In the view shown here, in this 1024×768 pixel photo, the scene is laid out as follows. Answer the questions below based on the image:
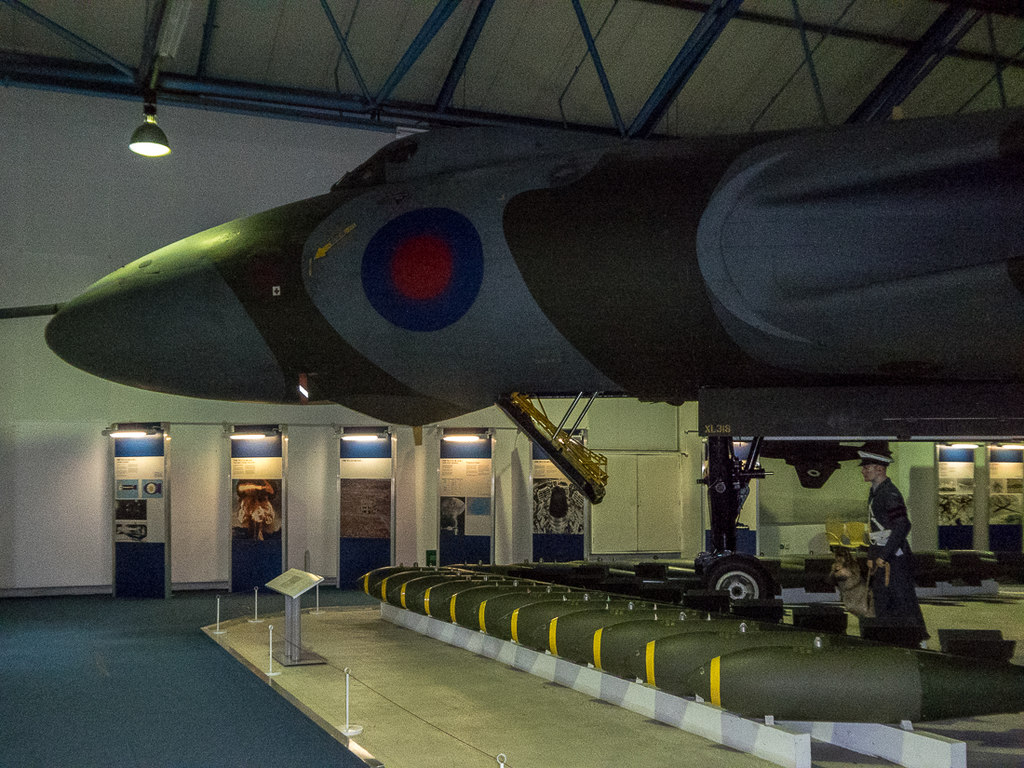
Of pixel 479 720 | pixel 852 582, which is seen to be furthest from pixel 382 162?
pixel 852 582

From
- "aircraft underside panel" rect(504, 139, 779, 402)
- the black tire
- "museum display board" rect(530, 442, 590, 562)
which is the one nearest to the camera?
"aircraft underside panel" rect(504, 139, 779, 402)

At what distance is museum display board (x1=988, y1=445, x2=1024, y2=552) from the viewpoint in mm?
17547

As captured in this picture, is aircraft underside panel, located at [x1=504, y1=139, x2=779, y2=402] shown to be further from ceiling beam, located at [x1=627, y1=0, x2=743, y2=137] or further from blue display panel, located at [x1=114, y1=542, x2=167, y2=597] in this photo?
blue display panel, located at [x1=114, y1=542, x2=167, y2=597]

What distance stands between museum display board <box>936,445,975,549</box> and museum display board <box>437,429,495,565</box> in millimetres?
8506

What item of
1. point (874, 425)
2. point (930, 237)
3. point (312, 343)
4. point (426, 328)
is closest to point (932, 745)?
point (874, 425)

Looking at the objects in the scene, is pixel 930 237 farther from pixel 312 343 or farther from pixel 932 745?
pixel 312 343

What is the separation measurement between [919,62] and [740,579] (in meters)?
13.7

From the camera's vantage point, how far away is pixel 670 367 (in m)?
7.94

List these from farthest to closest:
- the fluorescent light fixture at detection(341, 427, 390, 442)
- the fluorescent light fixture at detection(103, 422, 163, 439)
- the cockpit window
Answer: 1. the fluorescent light fixture at detection(341, 427, 390, 442)
2. the fluorescent light fixture at detection(103, 422, 163, 439)
3. the cockpit window

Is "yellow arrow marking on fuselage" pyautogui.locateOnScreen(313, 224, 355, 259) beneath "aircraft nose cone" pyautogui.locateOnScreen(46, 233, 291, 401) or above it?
above

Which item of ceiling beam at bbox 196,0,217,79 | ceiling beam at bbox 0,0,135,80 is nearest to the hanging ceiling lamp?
ceiling beam at bbox 0,0,135,80

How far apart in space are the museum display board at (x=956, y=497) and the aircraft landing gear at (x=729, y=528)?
1066 cm

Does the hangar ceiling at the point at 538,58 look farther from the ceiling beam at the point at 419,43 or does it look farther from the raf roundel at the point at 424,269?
the raf roundel at the point at 424,269

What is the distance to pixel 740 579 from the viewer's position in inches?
331
